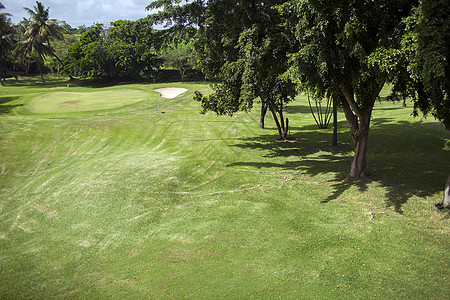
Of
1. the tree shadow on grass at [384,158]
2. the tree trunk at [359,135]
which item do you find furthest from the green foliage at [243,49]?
the tree shadow on grass at [384,158]

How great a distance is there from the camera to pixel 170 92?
57.6m

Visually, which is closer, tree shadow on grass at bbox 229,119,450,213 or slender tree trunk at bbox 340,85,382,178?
slender tree trunk at bbox 340,85,382,178

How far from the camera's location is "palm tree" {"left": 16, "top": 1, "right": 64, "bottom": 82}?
6438cm

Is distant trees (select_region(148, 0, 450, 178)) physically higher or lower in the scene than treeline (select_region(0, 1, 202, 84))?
lower

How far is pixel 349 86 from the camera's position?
14.4 metres

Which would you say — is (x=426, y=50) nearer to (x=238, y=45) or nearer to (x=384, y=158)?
(x=238, y=45)

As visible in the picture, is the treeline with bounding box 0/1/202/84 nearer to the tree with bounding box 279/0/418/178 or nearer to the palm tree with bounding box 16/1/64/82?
the palm tree with bounding box 16/1/64/82

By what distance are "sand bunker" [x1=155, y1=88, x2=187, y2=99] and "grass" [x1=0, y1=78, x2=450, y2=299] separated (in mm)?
27878

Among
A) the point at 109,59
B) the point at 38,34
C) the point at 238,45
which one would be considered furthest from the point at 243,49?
the point at 38,34

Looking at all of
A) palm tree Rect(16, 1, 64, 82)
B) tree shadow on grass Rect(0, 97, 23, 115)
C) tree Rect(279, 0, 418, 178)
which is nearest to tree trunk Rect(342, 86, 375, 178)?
tree Rect(279, 0, 418, 178)

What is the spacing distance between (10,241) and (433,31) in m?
17.9

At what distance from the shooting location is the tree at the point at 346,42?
39.7 feet

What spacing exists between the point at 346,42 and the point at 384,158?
398 inches

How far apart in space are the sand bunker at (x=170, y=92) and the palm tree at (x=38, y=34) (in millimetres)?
29684
